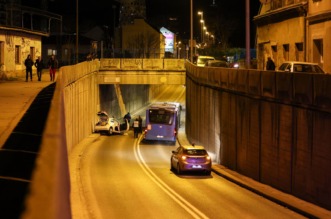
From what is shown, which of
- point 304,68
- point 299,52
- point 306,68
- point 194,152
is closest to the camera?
point 306,68

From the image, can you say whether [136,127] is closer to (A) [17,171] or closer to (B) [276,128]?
(B) [276,128]

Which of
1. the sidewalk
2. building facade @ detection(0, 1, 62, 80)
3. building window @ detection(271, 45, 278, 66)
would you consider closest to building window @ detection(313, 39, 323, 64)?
building window @ detection(271, 45, 278, 66)

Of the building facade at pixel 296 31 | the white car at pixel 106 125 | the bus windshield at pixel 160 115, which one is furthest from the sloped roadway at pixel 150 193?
the white car at pixel 106 125

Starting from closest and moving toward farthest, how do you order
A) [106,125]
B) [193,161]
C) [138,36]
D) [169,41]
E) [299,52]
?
[193,161] → [299,52] → [106,125] → [138,36] → [169,41]

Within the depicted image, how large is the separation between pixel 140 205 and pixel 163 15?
148 meters

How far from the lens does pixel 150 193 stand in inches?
1049

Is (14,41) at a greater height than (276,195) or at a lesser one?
greater

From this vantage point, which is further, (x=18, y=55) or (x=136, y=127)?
(x=136, y=127)

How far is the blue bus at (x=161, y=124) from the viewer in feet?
180

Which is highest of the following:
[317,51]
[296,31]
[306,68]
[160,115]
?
[296,31]

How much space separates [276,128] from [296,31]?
17452 mm

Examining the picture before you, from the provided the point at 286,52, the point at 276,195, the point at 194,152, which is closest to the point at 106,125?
the point at 286,52

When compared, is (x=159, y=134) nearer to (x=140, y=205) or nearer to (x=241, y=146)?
(x=241, y=146)

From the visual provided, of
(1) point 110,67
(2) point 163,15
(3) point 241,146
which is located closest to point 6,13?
(1) point 110,67
